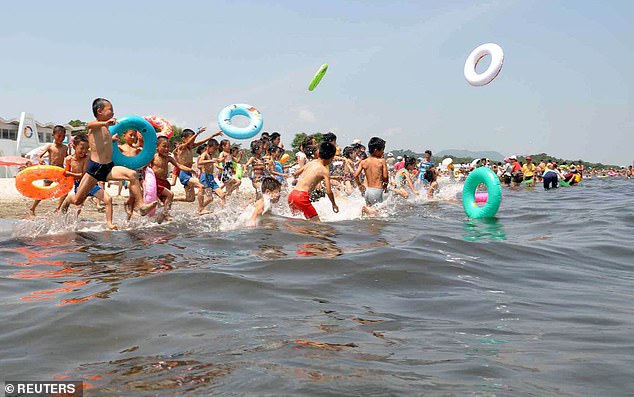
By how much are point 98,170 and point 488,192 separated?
21.0ft

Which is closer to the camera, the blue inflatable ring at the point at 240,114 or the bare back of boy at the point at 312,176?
the bare back of boy at the point at 312,176

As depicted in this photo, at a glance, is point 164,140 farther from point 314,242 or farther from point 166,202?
point 314,242

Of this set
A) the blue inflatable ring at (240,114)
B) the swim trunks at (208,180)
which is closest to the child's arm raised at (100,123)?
the swim trunks at (208,180)

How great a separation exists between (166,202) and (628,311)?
653cm

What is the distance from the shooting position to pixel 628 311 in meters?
3.91

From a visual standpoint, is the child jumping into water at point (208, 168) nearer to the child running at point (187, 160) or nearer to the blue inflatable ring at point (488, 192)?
the child running at point (187, 160)

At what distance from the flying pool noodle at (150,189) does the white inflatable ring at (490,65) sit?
32.5 feet

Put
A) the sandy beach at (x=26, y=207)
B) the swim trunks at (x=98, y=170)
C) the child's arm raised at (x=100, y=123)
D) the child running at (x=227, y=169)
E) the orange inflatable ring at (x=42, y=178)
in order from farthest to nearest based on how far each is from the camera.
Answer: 1. the child running at (x=227, y=169)
2. the sandy beach at (x=26, y=207)
3. the orange inflatable ring at (x=42, y=178)
4. the swim trunks at (x=98, y=170)
5. the child's arm raised at (x=100, y=123)

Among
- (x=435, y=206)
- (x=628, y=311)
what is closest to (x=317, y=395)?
(x=628, y=311)

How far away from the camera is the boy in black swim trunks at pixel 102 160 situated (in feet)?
22.8

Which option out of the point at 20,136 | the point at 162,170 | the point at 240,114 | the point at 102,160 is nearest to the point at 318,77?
the point at 240,114

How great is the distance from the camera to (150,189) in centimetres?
838

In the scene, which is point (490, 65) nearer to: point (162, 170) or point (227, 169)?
point (227, 169)

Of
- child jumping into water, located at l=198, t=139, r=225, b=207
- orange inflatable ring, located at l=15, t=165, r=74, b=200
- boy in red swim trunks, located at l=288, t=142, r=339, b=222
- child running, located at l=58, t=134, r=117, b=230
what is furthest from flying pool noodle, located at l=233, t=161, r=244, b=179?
boy in red swim trunks, located at l=288, t=142, r=339, b=222
